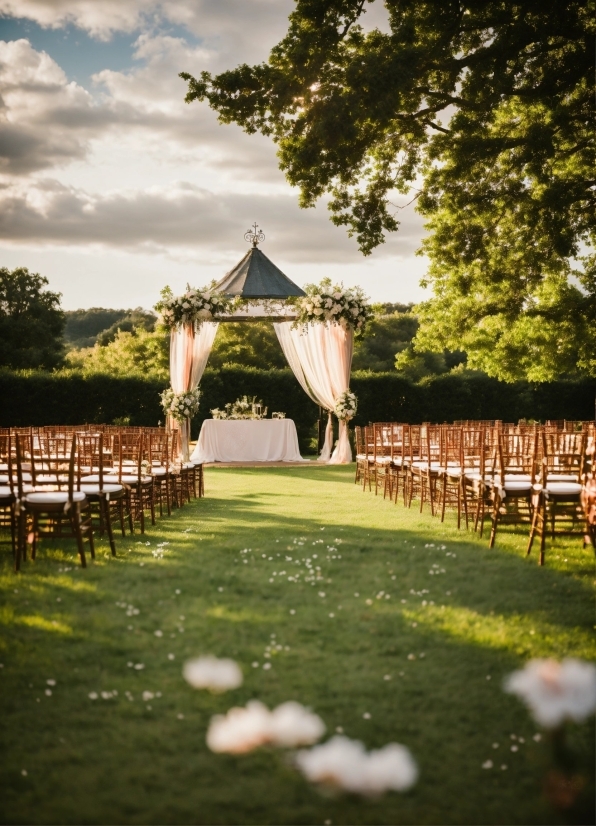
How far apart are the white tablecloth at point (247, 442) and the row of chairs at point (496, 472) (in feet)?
13.7

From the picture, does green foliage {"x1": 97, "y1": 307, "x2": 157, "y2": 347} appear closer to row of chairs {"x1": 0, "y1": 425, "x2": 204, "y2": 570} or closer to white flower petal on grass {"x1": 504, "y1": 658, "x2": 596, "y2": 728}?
row of chairs {"x1": 0, "y1": 425, "x2": 204, "y2": 570}

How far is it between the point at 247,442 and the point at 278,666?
43.4ft

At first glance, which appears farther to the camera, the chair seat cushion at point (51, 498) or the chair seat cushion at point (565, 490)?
the chair seat cushion at point (565, 490)

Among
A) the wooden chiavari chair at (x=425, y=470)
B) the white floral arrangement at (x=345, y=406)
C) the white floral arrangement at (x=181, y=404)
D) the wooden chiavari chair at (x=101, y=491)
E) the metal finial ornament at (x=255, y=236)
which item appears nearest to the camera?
the wooden chiavari chair at (x=101, y=491)

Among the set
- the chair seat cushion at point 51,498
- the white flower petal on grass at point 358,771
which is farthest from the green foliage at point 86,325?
the white flower petal on grass at point 358,771

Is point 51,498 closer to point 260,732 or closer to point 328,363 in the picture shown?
point 260,732

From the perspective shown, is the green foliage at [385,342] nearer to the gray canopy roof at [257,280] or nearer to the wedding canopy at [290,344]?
the gray canopy roof at [257,280]

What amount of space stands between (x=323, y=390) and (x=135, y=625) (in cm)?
1252

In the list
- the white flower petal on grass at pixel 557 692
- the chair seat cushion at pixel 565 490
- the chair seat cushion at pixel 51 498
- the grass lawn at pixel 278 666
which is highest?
the white flower petal on grass at pixel 557 692

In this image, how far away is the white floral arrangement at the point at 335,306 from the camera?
1568cm

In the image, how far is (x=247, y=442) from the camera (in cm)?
1670

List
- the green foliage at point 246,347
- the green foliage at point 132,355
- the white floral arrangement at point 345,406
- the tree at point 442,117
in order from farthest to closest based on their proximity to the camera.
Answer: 1. the green foliage at point 246,347
2. the green foliage at point 132,355
3. the white floral arrangement at point 345,406
4. the tree at point 442,117

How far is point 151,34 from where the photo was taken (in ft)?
24.5

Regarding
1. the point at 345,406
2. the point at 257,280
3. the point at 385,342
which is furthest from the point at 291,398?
the point at 385,342
